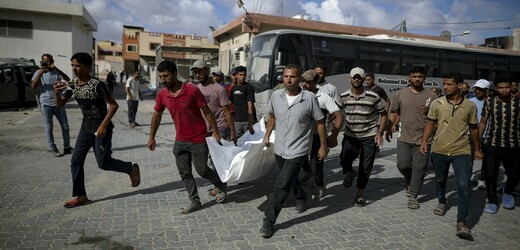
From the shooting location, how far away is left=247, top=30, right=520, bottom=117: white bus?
443 inches

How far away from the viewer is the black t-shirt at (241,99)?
613 cm

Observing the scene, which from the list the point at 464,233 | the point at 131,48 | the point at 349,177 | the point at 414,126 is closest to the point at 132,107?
the point at 349,177

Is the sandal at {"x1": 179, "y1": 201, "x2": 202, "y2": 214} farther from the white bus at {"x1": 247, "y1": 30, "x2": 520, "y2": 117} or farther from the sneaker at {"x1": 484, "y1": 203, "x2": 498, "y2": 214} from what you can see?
the white bus at {"x1": 247, "y1": 30, "x2": 520, "y2": 117}

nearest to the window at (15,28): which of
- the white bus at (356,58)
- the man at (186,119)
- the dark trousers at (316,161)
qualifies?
the white bus at (356,58)

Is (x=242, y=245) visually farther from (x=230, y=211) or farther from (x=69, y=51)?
(x=69, y=51)

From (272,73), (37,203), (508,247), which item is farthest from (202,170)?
(272,73)

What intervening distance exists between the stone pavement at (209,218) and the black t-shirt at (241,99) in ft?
3.75

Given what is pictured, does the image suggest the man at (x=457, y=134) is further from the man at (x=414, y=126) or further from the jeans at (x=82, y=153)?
the jeans at (x=82, y=153)

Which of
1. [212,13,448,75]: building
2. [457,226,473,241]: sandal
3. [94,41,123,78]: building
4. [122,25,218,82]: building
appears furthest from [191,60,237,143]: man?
[94,41,123,78]: building

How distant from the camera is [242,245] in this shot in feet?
11.5

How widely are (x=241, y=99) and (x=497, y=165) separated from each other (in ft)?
12.8

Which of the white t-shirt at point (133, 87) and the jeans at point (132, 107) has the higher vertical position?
the white t-shirt at point (133, 87)

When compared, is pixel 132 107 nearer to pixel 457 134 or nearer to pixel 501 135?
pixel 457 134

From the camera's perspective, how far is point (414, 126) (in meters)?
4.70
